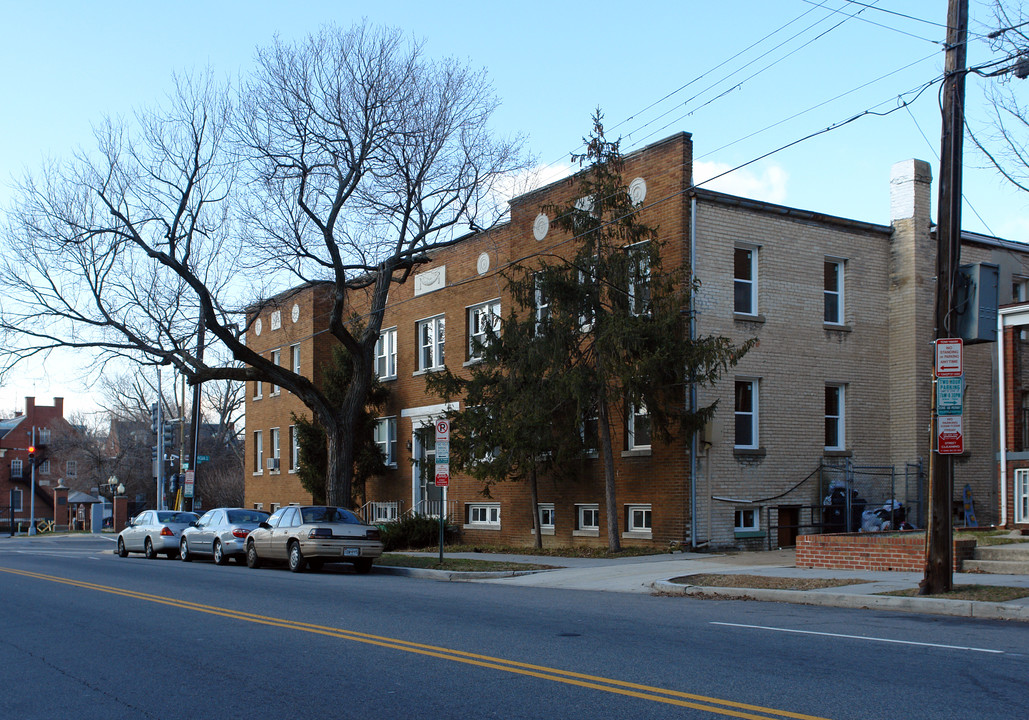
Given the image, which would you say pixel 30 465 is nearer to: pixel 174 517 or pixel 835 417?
pixel 174 517

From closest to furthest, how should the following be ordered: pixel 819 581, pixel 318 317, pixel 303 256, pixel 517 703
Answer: pixel 517 703, pixel 819 581, pixel 303 256, pixel 318 317

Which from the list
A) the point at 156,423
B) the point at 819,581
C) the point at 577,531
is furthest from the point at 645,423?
the point at 156,423

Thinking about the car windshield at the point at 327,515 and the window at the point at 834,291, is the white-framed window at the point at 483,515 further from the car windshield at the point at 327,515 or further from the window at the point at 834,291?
the window at the point at 834,291

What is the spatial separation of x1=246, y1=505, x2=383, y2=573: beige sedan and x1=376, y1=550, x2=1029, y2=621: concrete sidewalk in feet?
2.34

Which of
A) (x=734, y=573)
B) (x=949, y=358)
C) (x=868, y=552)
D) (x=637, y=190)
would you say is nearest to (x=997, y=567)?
(x=868, y=552)

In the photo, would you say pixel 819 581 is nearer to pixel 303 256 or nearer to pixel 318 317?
pixel 303 256

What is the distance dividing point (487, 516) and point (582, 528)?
469 cm

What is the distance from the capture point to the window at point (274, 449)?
41.7 metres

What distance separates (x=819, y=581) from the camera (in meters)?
14.4

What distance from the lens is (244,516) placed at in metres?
25.5

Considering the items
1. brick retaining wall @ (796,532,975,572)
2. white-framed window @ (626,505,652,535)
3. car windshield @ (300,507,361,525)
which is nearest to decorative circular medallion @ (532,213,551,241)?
white-framed window @ (626,505,652,535)

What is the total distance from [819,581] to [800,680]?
288 inches

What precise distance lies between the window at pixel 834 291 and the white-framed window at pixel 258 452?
27286 mm

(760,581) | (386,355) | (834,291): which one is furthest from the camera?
(386,355)
